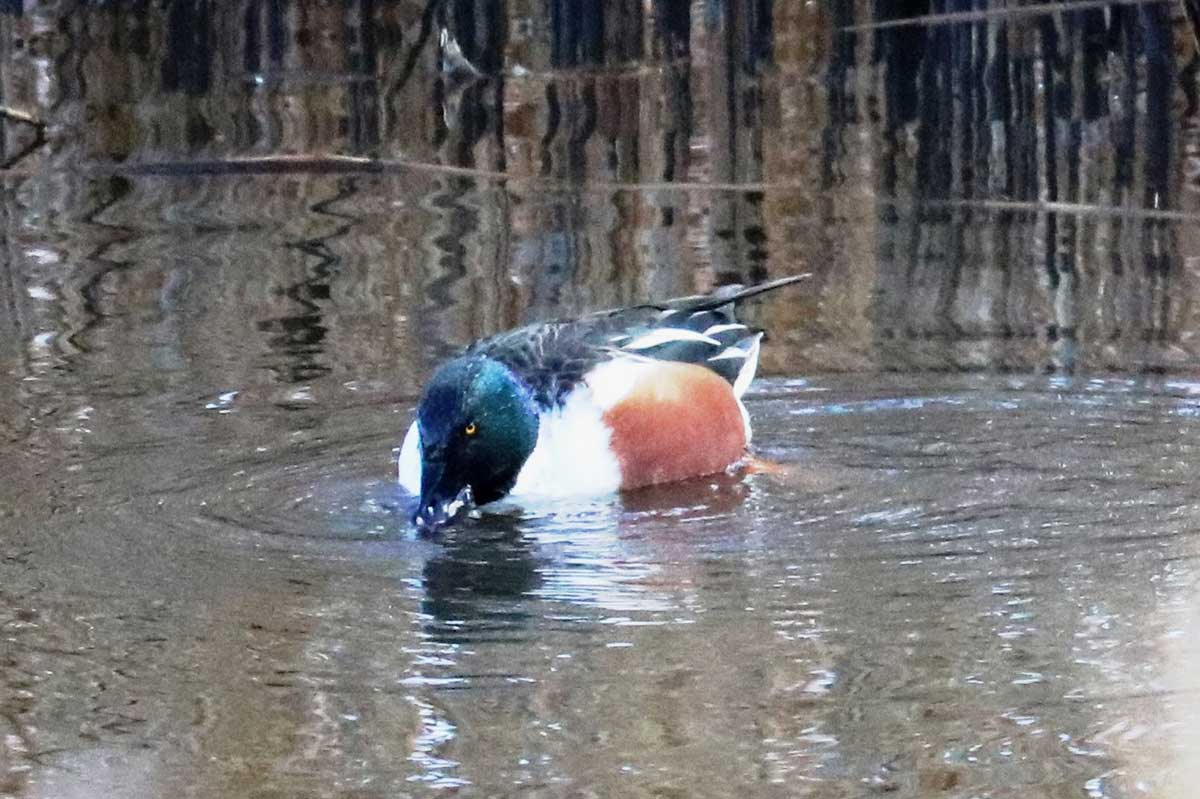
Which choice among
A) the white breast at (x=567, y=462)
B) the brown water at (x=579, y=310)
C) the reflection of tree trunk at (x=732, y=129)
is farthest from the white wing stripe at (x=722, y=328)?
the reflection of tree trunk at (x=732, y=129)

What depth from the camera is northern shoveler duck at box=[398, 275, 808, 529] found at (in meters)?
5.86

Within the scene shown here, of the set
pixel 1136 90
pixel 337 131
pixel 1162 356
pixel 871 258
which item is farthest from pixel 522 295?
pixel 1136 90

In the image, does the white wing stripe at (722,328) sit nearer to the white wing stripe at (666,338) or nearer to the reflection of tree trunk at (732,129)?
the white wing stripe at (666,338)

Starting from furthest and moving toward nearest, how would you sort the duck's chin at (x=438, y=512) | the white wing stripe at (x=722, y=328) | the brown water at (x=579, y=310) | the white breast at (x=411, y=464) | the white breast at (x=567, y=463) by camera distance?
the white wing stripe at (x=722, y=328), the white breast at (x=567, y=463), the white breast at (x=411, y=464), the duck's chin at (x=438, y=512), the brown water at (x=579, y=310)

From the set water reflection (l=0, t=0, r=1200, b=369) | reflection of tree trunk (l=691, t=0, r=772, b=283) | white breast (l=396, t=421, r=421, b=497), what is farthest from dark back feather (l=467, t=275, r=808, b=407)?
reflection of tree trunk (l=691, t=0, r=772, b=283)

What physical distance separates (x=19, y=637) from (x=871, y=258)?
454 cm

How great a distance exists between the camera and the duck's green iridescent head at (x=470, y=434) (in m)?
5.73

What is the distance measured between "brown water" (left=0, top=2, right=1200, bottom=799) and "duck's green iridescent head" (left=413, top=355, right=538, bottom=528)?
170 mm

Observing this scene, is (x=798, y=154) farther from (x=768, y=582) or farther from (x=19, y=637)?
(x=19, y=637)

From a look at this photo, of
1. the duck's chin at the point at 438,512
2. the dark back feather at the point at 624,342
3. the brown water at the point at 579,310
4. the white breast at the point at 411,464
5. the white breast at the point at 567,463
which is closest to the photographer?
Result: the brown water at the point at 579,310

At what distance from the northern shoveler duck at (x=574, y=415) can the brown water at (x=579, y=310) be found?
0.17 meters

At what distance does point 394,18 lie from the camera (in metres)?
12.5

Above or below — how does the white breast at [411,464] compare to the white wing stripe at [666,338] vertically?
below

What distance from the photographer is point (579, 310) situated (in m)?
7.99
